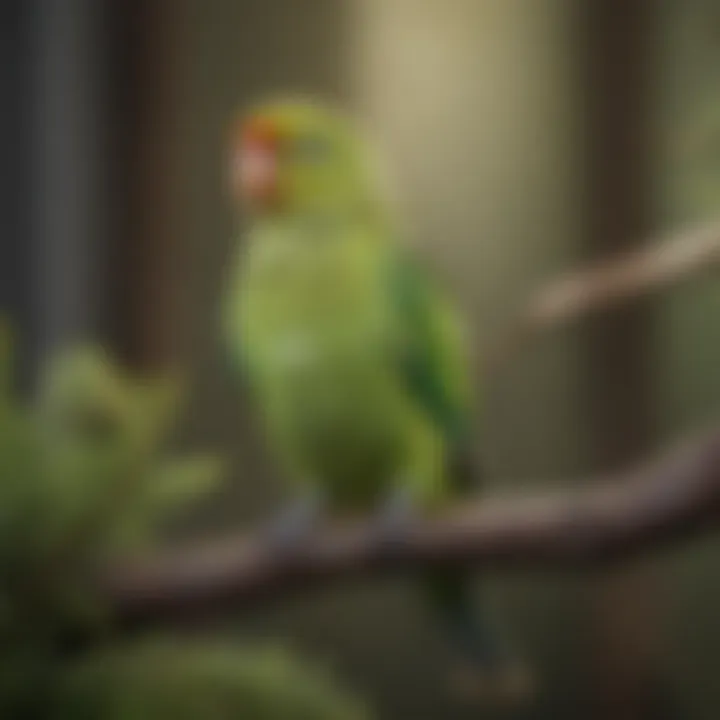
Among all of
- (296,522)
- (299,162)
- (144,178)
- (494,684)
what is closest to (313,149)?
(299,162)

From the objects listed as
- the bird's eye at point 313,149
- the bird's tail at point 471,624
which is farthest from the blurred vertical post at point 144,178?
the bird's tail at point 471,624

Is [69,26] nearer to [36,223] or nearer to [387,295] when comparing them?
[36,223]

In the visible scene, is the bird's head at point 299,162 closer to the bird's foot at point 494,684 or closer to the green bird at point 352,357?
the green bird at point 352,357

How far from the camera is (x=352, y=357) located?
39.5 inches

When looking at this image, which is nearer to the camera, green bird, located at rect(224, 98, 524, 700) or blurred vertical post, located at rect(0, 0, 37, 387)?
green bird, located at rect(224, 98, 524, 700)

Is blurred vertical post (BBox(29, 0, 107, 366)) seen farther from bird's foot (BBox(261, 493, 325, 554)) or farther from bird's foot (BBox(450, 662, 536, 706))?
bird's foot (BBox(450, 662, 536, 706))

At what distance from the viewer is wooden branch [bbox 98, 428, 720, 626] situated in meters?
0.94

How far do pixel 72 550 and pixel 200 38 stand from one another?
1.15ft

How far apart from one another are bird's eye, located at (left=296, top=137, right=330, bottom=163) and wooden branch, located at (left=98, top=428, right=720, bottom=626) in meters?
0.23

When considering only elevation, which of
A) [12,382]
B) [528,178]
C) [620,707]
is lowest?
[620,707]

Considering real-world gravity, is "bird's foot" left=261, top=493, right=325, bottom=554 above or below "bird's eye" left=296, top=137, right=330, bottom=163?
below

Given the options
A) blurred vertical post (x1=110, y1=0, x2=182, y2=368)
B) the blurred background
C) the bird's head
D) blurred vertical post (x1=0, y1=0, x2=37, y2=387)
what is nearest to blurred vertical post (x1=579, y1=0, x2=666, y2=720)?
the blurred background

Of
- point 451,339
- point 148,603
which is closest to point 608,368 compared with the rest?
point 451,339

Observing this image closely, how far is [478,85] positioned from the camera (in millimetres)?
1025
